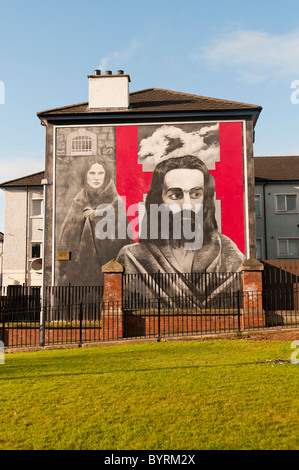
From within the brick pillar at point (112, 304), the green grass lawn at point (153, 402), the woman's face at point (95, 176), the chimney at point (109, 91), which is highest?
the chimney at point (109, 91)

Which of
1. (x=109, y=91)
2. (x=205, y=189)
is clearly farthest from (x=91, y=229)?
(x=109, y=91)

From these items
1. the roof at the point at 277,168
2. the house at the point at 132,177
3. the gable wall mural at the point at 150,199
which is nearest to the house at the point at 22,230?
the house at the point at 132,177

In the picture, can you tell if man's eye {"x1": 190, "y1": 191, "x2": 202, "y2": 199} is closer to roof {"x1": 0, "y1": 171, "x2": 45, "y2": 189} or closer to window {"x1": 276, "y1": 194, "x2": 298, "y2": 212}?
window {"x1": 276, "y1": 194, "x2": 298, "y2": 212}

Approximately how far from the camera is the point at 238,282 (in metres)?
21.1

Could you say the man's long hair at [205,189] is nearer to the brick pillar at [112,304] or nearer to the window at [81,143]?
the window at [81,143]

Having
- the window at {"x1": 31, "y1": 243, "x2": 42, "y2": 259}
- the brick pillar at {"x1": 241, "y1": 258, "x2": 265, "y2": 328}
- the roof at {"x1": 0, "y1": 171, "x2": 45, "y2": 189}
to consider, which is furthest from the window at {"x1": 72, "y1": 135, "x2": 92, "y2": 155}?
the window at {"x1": 31, "y1": 243, "x2": 42, "y2": 259}

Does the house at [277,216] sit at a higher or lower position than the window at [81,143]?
lower

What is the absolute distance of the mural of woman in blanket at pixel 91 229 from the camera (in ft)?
72.7

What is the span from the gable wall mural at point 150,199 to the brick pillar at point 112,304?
13.1ft

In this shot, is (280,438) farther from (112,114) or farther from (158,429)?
(112,114)

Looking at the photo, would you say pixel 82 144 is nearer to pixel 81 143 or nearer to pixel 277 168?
pixel 81 143

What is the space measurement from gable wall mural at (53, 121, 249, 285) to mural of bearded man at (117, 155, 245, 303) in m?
0.05

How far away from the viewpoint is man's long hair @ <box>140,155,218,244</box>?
22.1 meters
